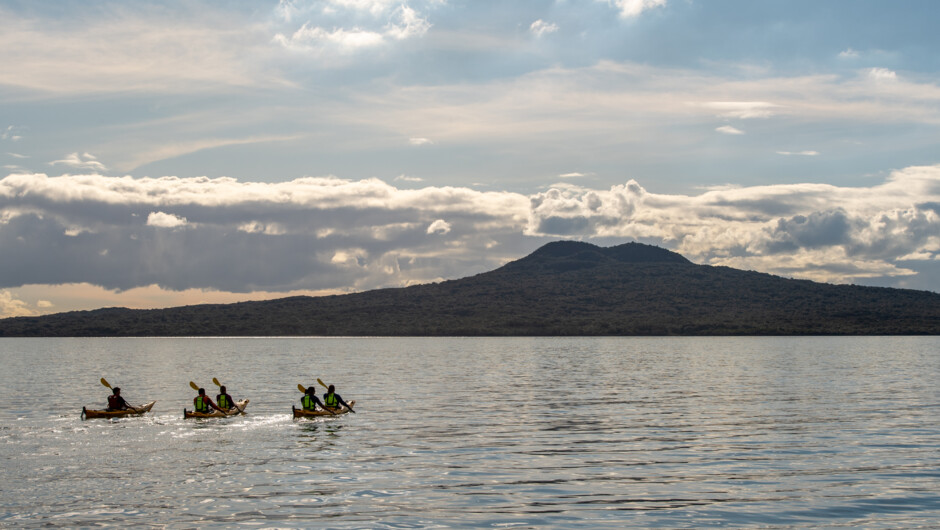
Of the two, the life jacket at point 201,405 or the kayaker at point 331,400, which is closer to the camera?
the life jacket at point 201,405

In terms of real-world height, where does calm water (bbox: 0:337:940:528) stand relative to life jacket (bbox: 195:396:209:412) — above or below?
below

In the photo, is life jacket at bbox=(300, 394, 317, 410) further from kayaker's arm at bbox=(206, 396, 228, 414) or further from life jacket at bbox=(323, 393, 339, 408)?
kayaker's arm at bbox=(206, 396, 228, 414)

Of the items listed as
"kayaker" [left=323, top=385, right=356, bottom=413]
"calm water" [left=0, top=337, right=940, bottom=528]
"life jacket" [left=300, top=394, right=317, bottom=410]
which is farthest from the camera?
"kayaker" [left=323, top=385, right=356, bottom=413]

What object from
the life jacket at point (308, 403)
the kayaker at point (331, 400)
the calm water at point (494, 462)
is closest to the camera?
the calm water at point (494, 462)

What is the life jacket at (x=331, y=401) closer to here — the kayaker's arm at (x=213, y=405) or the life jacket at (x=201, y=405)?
the kayaker's arm at (x=213, y=405)

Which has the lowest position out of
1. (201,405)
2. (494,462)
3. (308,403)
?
(494,462)

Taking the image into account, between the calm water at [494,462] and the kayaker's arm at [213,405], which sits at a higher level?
the kayaker's arm at [213,405]

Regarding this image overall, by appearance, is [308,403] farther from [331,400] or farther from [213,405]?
[213,405]

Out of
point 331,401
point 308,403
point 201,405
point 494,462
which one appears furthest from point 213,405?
point 494,462

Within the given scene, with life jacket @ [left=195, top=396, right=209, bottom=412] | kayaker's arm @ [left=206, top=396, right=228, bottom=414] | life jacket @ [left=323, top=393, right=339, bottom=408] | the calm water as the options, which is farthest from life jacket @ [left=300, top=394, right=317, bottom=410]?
life jacket @ [left=195, top=396, right=209, bottom=412]

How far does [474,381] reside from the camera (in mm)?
89125

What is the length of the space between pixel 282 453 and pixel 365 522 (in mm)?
14760

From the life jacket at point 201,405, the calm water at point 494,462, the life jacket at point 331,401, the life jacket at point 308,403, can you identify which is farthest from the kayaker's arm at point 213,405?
the life jacket at point 331,401

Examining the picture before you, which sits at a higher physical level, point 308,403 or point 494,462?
point 308,403
